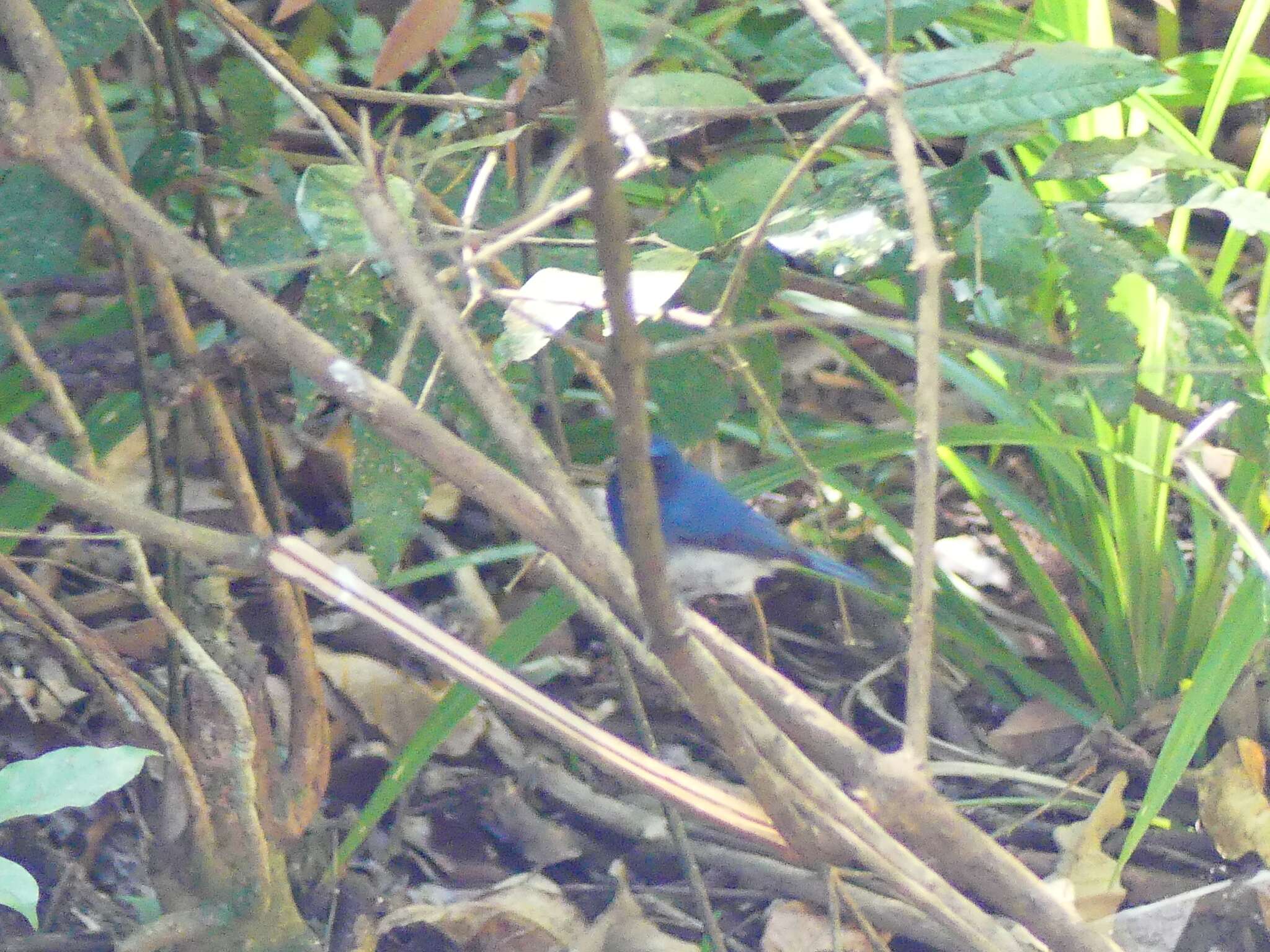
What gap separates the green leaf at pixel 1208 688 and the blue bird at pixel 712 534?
27.5 inches

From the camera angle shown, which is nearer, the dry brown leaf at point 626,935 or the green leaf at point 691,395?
the green leaf at point 691,395

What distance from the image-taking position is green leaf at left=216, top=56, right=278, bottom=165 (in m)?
1.64

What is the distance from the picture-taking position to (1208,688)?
1.75 meters

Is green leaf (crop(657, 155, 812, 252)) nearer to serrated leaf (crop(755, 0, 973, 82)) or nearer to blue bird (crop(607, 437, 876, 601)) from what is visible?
serrated leaf (crop(755, 0, 973, 82))

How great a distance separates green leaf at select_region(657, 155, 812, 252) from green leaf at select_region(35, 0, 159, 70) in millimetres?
666

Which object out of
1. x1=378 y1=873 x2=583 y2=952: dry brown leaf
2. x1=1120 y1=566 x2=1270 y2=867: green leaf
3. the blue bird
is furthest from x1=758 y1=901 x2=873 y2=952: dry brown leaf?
the blue bird

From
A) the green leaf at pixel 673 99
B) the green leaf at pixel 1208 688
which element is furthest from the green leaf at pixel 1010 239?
the green leaf at pixel 1208 688

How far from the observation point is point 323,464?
2498 millimetres

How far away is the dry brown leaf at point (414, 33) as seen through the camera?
3.88 ft

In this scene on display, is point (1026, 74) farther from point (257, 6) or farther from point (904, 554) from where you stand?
point (257, 6)

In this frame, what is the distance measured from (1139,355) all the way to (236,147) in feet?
3.79

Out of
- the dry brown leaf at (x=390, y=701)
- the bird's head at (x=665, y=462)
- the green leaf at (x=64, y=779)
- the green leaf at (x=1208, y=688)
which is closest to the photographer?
the green leaf at (x=64, y=779)

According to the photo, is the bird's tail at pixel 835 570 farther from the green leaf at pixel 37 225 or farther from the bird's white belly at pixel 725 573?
the green leaf at pixel 37 225

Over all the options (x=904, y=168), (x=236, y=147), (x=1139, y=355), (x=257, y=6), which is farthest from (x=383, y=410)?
(x=257, y=6)
